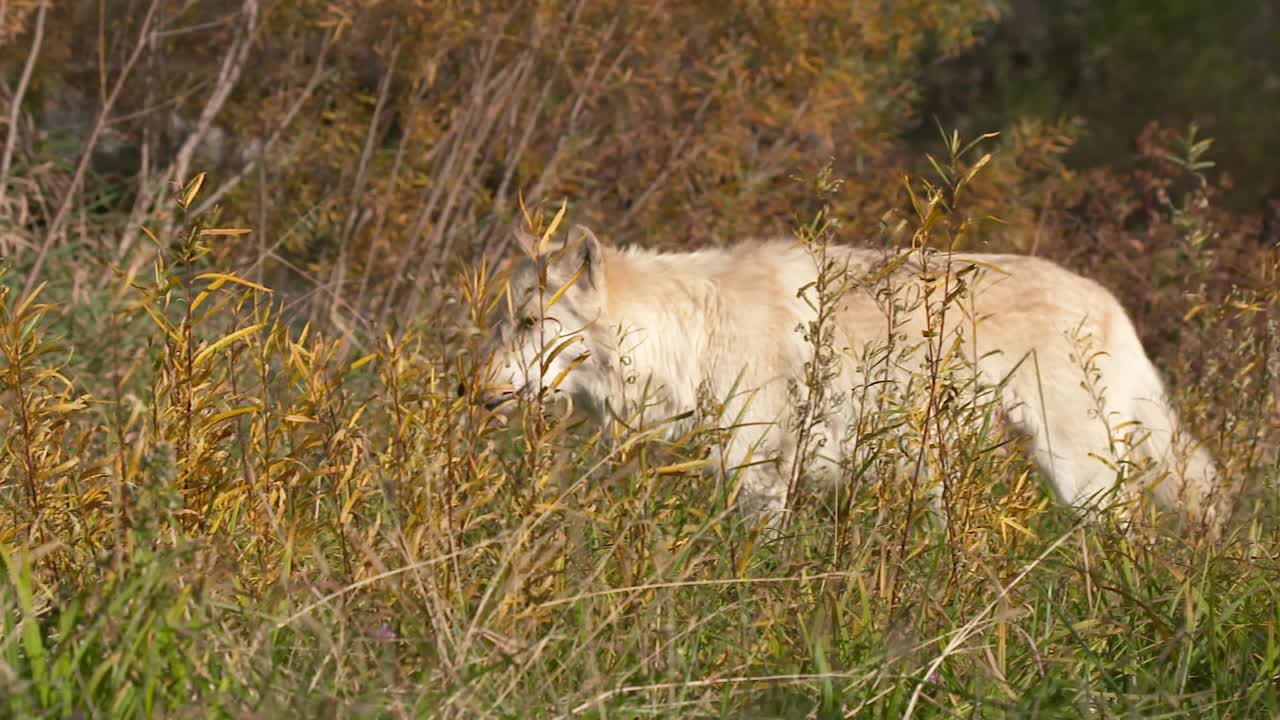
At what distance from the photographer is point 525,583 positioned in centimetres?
290

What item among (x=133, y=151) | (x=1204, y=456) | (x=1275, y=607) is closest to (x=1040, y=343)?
(x=1204, y=456)

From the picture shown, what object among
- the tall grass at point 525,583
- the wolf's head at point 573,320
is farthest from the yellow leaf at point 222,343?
the wolf's head at point 573,320

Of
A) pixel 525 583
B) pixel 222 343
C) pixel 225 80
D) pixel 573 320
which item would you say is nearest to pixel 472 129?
pixel 225 80

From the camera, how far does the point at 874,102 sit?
27.6ft

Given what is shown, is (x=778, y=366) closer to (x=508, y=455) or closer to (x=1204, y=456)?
(x=508, y=455)

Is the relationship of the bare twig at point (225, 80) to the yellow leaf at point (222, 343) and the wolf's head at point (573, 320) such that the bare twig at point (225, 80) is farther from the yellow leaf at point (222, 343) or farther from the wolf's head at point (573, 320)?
Result: the yellow leaf at point (222, 343)

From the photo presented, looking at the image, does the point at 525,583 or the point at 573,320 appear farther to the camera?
the point at 573,320

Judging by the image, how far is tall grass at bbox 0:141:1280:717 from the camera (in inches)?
98.5

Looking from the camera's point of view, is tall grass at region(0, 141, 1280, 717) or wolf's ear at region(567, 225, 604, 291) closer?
tall grass at region(0, 141, 1280, 717)

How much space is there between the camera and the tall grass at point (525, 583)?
2502 millimetres

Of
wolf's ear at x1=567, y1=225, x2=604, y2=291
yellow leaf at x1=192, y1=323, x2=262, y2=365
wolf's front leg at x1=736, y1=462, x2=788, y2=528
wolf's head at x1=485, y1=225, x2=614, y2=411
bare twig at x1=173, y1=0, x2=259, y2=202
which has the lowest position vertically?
yellow leaf at x1=192, y1=323, x2=262, y2=365

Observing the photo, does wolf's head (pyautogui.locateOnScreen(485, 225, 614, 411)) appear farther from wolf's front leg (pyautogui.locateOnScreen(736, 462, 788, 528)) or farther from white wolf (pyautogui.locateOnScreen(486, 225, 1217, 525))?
wolf's front leg (pyautogui.locateOnScreen(736, 462, 788, 528))

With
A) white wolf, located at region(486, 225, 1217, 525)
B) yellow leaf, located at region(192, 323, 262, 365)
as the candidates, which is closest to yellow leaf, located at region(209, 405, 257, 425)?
yellow leaf, located at region(192, 323, 262, 365)

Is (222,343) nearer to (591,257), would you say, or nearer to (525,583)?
(525,583)
